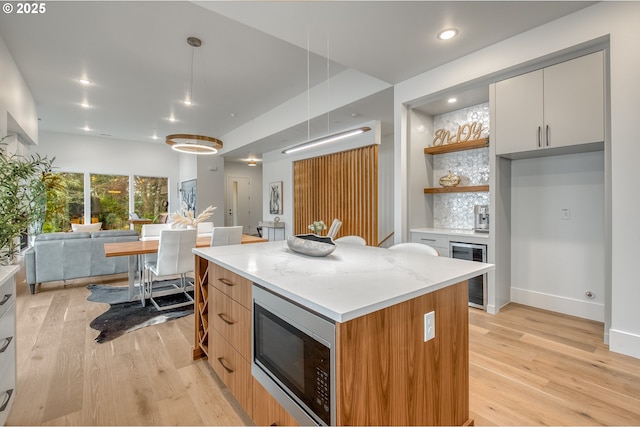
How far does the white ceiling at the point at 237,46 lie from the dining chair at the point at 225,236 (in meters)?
2.20

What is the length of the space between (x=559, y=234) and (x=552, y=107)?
1.33m

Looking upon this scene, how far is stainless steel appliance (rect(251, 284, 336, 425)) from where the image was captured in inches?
38.8

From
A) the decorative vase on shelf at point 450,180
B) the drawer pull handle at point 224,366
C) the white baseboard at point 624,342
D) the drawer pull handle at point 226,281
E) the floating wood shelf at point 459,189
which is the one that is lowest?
the white baseboard at point 624,342

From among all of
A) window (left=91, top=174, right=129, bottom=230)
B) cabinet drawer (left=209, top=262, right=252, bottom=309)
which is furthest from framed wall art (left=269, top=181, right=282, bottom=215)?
cabinet drawer (left=209, top=262, right=252, bottom=309)

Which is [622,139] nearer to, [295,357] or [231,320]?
[295,357]

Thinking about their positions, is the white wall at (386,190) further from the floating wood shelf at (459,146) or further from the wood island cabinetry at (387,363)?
the wood island cabinetry at (387,363)

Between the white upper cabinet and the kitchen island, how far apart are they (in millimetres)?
1968

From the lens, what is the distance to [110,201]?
27.7ft

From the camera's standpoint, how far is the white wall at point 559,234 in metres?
2.86

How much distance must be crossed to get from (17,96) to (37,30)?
55.8 inches

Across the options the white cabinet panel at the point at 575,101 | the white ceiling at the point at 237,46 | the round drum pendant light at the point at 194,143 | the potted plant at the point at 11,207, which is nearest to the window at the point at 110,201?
the white ceiling at the point at 237,46

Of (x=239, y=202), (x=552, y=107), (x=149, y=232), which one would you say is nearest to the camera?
(x=552, y=107)

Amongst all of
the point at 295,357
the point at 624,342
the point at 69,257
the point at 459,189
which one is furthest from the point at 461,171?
the point at 69,257

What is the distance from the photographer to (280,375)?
4.13 feet
